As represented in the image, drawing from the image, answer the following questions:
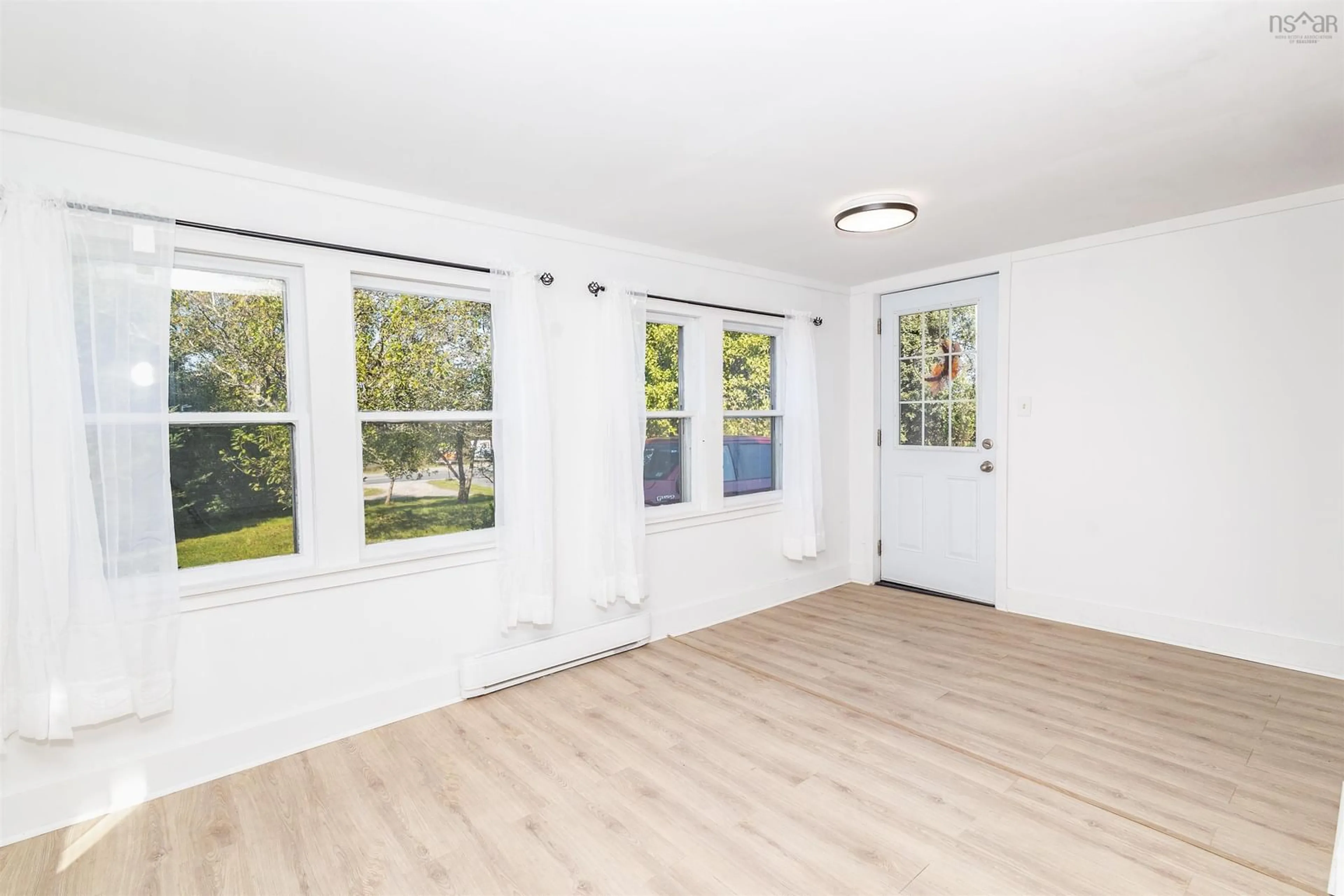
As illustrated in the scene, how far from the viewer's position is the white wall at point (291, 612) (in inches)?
84.5

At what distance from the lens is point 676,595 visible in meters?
3.98

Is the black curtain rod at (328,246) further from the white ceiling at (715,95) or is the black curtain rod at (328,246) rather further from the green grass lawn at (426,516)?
the green grass lawn at (426,516)

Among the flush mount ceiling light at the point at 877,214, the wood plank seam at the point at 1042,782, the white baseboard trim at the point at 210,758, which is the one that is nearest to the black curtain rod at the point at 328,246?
the flush mount ceiling light at the point at 877,214

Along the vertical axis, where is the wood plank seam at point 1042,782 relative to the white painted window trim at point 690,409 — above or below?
below

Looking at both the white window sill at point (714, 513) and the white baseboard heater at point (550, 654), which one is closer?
the white baseboard heater at point (550, 654)

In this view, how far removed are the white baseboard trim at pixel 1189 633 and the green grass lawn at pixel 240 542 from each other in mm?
4341

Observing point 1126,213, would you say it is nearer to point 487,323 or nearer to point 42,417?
point 487,323

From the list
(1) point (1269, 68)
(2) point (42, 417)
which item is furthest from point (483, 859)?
(1) point (1269, 68)

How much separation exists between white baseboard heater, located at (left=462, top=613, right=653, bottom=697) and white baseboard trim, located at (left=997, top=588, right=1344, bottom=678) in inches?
103

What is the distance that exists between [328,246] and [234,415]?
80cm

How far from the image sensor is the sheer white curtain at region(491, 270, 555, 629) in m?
3.04

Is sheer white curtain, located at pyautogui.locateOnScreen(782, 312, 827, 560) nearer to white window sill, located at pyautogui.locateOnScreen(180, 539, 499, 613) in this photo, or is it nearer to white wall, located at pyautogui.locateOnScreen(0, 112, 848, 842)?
white wall, located at pyautogui.locateOnScreen(0, 112, 848, 842)

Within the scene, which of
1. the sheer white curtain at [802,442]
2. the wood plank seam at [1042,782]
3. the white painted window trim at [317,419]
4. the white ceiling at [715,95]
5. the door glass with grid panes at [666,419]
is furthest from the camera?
the sheer white curtain at [802,442]

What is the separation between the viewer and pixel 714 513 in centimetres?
418
